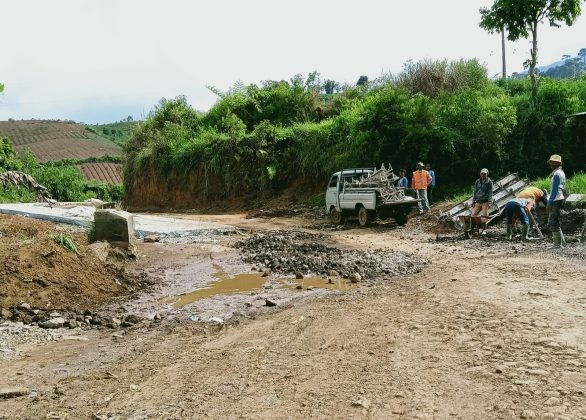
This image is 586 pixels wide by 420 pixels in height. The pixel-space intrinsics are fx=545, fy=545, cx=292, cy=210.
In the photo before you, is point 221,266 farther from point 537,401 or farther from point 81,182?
point 81,182

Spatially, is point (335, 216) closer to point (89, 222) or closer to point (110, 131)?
point (89, 222)

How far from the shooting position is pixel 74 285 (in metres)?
8.52

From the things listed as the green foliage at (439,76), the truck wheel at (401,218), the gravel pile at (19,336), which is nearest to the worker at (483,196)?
the truck wheel at (401,218)

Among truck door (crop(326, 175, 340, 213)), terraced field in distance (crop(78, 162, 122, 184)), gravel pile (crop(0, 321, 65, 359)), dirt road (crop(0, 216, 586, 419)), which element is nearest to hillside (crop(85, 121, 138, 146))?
terraced field in distance (crop(78, 162, 122, 184))

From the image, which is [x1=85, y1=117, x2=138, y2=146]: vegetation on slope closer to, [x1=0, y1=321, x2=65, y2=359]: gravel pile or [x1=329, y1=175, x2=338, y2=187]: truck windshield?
[x1=329, y1=175, x2=338, y2=187]: truck windshield

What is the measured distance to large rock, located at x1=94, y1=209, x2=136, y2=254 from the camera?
11883 millimetres

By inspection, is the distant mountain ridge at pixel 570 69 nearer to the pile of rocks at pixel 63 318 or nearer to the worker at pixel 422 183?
the worker at pixel 422 183

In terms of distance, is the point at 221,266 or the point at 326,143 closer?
the point at 221,266

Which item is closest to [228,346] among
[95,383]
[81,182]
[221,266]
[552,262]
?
[95,383]

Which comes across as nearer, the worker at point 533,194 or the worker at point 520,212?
the worker at point 520,212

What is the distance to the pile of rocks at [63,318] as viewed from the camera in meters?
7.21

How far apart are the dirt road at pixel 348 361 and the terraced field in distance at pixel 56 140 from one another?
78506 millimetres

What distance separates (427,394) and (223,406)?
1.62m

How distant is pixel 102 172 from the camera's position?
258ft
